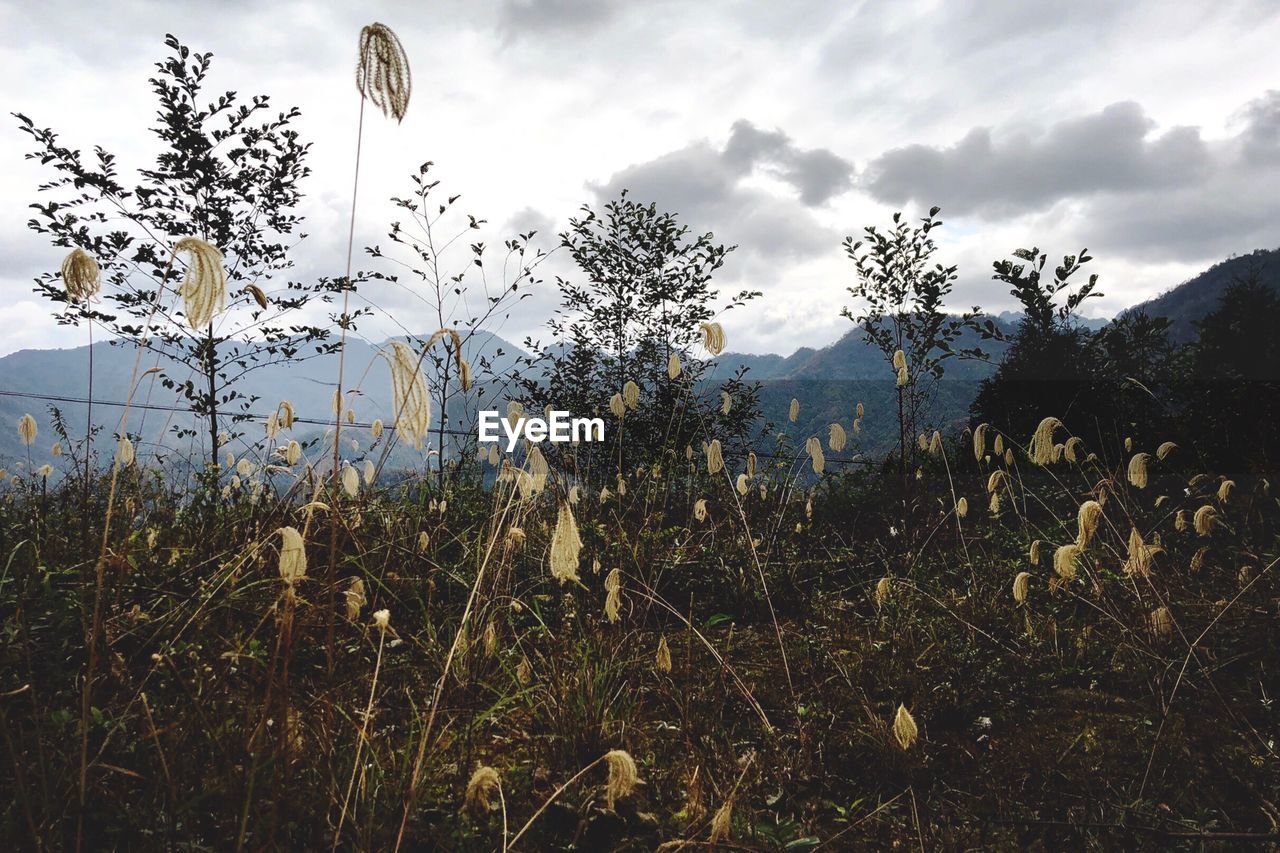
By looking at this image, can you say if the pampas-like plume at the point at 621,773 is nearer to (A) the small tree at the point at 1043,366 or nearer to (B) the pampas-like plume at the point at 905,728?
(B) the pampas-like plume at the point at 905,728

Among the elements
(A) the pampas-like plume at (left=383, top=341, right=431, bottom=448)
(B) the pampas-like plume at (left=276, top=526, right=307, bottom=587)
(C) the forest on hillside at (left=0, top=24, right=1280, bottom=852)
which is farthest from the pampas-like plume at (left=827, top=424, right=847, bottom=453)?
(B) the pampas-like plume at (left=276, top=526, right=307, bottom=587)

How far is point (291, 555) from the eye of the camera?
1.44 meters

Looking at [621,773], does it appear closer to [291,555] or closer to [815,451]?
[291,555]

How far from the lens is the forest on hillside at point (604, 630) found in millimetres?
1735

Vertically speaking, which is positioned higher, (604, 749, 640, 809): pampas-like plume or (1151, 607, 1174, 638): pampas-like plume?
(604, 749, 640, 809): pampas-like plume

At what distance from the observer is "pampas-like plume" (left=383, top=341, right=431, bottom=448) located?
56.7 inches

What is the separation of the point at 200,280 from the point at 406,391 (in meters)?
0.44

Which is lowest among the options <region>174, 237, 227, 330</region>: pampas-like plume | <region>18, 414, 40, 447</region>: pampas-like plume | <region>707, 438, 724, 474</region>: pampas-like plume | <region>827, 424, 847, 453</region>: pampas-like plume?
<region>707, 438, 724, 474</region>: pampas-like plume

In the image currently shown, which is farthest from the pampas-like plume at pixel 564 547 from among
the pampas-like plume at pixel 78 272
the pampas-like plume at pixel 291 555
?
the pampas-like plume at pixel 78 272

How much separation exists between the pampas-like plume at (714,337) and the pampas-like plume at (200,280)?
6.94 ft

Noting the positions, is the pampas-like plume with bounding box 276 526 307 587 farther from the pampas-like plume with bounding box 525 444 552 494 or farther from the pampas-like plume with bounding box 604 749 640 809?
the pampas-like plume with bounding box 525 444 552 494

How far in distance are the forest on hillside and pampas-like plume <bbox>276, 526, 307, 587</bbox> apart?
1cm

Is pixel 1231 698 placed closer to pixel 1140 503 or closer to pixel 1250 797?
pixel 1250 797

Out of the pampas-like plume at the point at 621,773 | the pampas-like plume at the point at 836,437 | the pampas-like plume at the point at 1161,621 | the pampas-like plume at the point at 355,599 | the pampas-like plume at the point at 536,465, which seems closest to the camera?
the pampas-like plume at the point at 621,773
